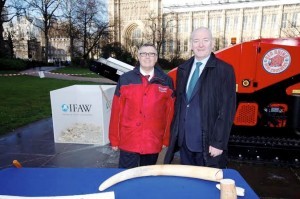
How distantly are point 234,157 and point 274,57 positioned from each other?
5.40ft

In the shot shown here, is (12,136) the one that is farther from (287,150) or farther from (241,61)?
(287,150)

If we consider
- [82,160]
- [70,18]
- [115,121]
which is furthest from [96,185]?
[70,18]

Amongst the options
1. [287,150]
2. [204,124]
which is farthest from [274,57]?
[204,124]

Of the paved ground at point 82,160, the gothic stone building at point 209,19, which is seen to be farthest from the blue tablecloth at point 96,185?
the gothic stone building at point 209,19

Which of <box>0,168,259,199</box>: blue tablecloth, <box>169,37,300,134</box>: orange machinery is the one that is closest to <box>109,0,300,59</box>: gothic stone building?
<box>169,37,300,134</box>: orange machinery

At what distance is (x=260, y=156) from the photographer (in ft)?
13.9

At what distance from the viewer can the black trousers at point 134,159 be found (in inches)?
106

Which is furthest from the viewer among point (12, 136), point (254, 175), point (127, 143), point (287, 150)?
point (12, 136)

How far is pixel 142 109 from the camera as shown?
2.49 meters

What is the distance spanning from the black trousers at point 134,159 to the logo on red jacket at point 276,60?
7.35ft

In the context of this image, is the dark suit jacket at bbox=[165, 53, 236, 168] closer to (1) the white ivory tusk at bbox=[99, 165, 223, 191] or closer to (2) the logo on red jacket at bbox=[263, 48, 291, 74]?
(1) the white ivory tusk at bbox=[99, 165, 223, 191]

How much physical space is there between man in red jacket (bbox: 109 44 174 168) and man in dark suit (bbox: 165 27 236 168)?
0.18 m

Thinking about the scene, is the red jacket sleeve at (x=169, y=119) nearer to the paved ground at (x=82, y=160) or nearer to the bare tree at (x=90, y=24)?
the paved ground at (x=82, y=160)

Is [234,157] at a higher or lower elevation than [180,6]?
lower
